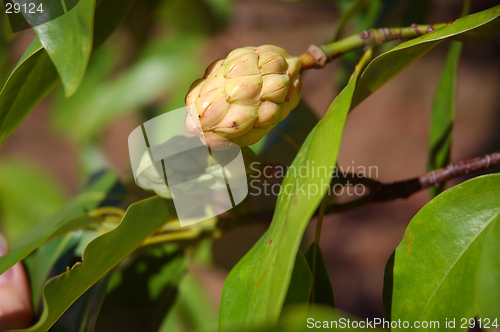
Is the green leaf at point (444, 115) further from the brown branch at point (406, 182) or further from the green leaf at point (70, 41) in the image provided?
the green leaf at point (70, 41)

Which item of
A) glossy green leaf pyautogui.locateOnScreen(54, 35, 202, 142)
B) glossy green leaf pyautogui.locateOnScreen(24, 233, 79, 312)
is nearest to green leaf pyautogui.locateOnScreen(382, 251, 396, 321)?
glossy green leaf pyautogui.locateOnScreen(24, 233, 79, 312)

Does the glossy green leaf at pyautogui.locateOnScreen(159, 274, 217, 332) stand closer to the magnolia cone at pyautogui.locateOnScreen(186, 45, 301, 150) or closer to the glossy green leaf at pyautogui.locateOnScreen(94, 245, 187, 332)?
the glossy green leaf at pyautogui.locateOnScreen(94, 245, 187, 332)

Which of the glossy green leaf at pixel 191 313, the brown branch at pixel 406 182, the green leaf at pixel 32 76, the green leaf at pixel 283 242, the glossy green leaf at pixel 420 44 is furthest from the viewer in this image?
the glossy green leaf at pixel 191 313

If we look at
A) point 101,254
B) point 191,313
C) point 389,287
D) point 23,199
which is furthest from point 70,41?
point 23,199

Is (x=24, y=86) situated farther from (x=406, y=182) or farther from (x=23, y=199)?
(x=23, y=199)

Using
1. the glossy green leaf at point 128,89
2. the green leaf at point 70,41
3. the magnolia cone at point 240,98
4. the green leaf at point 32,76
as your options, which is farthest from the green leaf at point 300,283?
the glossy green leaf at point 128,89

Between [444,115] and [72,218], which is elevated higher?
[72,218]
